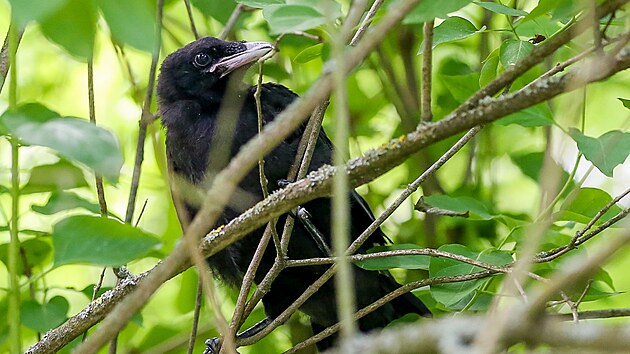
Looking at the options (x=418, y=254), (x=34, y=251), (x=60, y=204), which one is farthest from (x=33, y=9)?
(x=34, y=251)

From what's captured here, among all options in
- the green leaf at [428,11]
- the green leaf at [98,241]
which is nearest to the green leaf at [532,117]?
the green leaf at [428,11]

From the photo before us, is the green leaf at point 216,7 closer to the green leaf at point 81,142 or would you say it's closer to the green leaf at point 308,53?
the green leaf at point 308,53

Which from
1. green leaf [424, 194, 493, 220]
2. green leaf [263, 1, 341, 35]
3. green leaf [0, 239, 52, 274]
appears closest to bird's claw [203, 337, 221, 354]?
green leaf [0, 239, 52, 274]

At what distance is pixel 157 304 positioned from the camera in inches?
172

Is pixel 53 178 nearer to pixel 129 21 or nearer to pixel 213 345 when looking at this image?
pixel 213 345

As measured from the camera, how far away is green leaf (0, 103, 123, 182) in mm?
1372

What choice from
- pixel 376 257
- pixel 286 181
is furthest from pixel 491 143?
pixel 376 257

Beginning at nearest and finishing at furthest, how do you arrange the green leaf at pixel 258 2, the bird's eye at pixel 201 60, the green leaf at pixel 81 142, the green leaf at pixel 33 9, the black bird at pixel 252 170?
the green leaf at pixel 33 9, the green leaf at pixel 81 142, the green leaf at pixel 258 2, the black bird at pixel 252 170, the bird's eye at pixel 201 60

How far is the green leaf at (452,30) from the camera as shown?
84.8 inches

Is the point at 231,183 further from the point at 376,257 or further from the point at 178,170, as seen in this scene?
the point at 178,170

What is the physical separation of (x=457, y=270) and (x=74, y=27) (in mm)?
1352

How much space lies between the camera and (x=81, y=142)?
139cm

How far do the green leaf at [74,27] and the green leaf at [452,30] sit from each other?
984 mm

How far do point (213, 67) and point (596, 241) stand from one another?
1.73m
